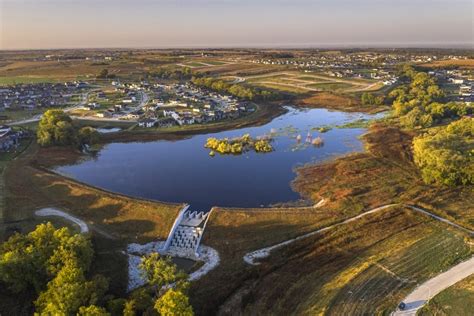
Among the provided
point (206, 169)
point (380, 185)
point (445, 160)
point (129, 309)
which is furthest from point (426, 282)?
point (206, 169)

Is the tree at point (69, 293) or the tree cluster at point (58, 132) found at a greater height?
the tree cluster at point (58, 132)

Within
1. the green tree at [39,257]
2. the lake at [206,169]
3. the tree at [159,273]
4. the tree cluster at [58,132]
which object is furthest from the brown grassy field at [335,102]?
the green tree at [39,257]

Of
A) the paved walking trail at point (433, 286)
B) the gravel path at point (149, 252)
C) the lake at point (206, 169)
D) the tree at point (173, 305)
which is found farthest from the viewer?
the lake at point (206, 169)

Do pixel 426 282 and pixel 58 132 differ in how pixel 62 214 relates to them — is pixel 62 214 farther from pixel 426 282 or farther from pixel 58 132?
pixel 426 282

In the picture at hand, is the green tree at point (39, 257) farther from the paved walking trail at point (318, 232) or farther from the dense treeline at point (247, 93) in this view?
the dense treeline at point (247, 93)

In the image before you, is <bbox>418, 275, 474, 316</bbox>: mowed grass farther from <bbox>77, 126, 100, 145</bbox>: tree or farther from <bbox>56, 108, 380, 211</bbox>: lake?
<bbox>77, 126, 100, 145</bbox>: tree

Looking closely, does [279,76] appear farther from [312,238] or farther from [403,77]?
[312,238]

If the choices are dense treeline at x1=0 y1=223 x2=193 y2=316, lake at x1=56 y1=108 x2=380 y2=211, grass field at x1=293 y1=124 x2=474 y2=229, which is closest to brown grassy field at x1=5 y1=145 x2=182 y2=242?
lake at x1=56 y1=108 x2=380 y2=211
